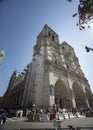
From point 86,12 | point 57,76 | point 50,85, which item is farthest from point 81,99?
point 86,12

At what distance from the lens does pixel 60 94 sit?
78.9ft

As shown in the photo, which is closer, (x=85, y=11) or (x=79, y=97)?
(x=85, y=11)

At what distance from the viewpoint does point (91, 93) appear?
3125cm

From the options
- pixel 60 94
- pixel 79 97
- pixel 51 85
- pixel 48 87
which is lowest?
pixel 79 97

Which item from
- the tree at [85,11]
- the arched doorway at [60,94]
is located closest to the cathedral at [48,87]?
the arched doorway at [60,94]

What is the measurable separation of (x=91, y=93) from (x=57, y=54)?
1646 cm

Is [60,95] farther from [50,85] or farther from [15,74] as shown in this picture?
[15,74]

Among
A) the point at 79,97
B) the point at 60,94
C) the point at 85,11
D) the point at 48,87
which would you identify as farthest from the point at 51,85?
the point at 85,11

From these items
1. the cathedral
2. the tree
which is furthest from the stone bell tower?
the tree

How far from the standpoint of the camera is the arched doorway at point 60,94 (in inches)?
896

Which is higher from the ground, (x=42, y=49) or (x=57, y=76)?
(x=42, y=49)

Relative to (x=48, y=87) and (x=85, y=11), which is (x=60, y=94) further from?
(x=85, y=11)

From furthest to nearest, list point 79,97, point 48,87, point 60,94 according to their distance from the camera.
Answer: point 79,97, point 60,94, point 48,87

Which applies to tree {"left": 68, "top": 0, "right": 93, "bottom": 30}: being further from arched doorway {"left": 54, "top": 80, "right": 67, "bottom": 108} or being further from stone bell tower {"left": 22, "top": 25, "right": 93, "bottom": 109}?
arched doorway {"left": 54, "top": 80, "right": 67, "bottom": 108}
